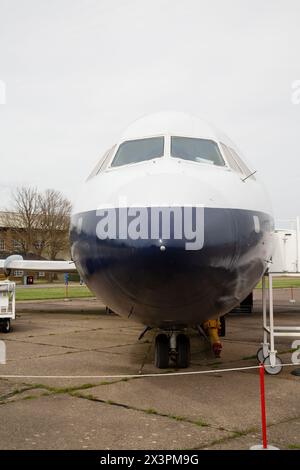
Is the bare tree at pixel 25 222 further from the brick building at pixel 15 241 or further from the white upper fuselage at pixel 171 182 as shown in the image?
the white upper fuselage at pixel 171 182

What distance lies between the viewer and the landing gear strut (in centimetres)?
720

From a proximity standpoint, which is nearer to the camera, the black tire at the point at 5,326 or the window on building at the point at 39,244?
the black tire at the point at 5,326

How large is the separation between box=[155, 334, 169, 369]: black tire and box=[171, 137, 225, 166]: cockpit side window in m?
2.51

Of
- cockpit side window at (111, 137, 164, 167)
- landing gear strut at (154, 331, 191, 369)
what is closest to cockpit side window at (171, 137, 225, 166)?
cockpit side window at (111, 137, 164, 167)

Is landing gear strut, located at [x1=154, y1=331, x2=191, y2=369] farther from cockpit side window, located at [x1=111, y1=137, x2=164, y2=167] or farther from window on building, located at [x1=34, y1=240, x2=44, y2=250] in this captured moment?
window on building, located at [x1=34, y1=240, x2=44, y2=250]

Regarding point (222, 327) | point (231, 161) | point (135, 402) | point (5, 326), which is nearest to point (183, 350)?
point (135, 402)

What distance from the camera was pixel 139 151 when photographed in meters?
6.91

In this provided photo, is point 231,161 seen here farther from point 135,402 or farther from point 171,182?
point 135,402

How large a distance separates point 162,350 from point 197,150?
2.82 meters

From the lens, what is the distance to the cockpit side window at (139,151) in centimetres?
668

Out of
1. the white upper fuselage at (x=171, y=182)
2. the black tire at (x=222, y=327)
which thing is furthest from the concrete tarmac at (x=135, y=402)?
the white upper fuselage at (x=171, y=182)

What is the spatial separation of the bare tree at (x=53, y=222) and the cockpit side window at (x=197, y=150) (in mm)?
58243

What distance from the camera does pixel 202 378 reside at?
719cm

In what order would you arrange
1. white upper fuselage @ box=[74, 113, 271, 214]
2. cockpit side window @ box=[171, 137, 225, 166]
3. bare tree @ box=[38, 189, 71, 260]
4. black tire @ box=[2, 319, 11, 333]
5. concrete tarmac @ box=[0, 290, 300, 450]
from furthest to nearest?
bare tree @ box=[38, 189, 71, 260], black tire @ box=[2, 319, 11, 333], cockpit side window @ box=[171, 137, 225, 166], white upper fuselage @ box=[74, 113, 271, 214], concrete tarmac @ box=[0, 290, 300, 450]
